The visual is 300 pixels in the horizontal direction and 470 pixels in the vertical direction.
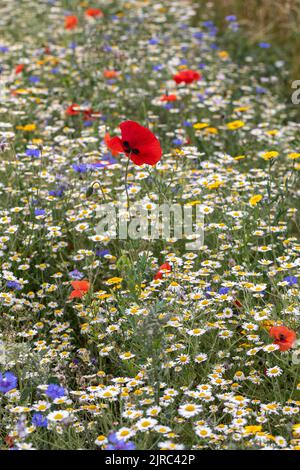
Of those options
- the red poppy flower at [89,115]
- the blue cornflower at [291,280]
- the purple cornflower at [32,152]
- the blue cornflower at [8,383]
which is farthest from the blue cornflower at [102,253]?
the red poppy flower at [89,115]

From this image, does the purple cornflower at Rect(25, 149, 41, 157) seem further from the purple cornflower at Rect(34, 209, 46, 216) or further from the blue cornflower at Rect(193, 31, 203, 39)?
the blue cornflower at Rect(193, 31, 203, 39)

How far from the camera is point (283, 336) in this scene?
2.52 m

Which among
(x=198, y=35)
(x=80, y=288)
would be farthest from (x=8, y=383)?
(x=198, y=35)

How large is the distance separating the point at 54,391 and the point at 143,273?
67cm

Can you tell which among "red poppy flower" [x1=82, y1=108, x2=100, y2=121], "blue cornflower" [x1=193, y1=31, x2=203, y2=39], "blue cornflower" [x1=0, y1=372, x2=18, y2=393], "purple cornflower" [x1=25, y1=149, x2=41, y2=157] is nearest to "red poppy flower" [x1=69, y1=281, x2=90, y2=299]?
"blue cornflower" [x1=0, y1=372, x2=18, y2=393]

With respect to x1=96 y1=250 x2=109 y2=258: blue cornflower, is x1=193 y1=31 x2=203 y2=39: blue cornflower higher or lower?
higher

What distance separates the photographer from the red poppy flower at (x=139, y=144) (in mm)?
2848

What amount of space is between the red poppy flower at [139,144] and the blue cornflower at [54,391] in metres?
0.90

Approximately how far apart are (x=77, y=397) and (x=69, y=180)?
158cm

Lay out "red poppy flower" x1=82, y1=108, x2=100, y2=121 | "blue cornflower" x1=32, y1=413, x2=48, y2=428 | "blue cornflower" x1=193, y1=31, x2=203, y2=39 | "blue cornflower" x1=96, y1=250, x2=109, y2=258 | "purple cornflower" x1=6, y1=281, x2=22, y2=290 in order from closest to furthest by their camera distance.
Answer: "blue cornflower" x1=32, y1=413, x2=48, y2=428
"purple cornflower" x1=6, y1=281, x2=22, y2=290
"blue cornflower" x1=96, y1=250, x2=109, y2=258
"red poppy flower" x1=82, y1=108, x2=100, y2=121
"blue cornflower" x1=193, y1=31, x2=203, y2=39

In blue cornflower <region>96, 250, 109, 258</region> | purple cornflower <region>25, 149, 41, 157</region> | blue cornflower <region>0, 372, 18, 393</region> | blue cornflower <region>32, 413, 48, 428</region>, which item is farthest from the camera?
purple cornflower <region>25, 149, 41, 157</region>

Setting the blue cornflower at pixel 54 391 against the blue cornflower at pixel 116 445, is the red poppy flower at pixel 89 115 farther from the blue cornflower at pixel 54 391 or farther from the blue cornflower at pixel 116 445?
the blue cornflower at pixel 116 445

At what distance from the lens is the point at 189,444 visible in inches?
93.6

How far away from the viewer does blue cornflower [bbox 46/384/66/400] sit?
243cm
